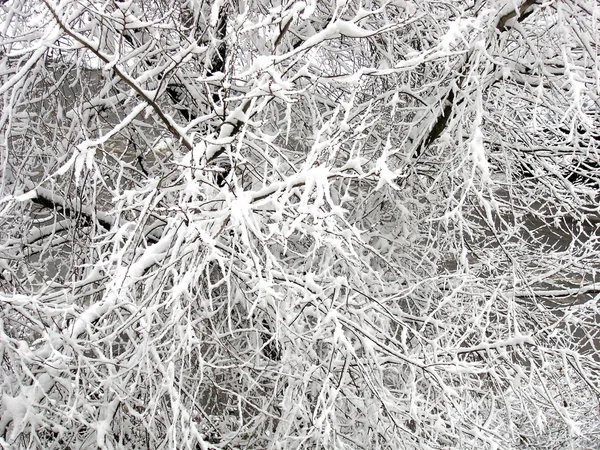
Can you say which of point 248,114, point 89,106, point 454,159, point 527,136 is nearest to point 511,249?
point 527,136

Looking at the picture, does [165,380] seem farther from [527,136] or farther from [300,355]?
[527,136]

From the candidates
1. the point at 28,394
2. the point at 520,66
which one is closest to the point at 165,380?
the point at 28,394

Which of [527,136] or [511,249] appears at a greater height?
[527,136]

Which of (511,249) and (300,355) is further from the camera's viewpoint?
(511,249)

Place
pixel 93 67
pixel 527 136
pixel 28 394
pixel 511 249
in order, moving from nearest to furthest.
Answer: pixel 28 394
pixel 93 67
pixel 527 136
pixel 511 249

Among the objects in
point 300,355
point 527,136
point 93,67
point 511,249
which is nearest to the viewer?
point 300,355

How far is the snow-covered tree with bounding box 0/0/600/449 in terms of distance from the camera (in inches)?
92.7

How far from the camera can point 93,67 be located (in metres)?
4.13

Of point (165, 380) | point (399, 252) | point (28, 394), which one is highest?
point (165, 380)

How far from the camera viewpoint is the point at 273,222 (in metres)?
2.81

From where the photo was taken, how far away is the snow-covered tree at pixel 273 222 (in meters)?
2.35

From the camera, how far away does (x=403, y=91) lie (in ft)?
13.0

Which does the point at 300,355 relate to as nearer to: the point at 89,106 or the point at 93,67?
the point at 89,106

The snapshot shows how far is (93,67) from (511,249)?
3709 millimetres
